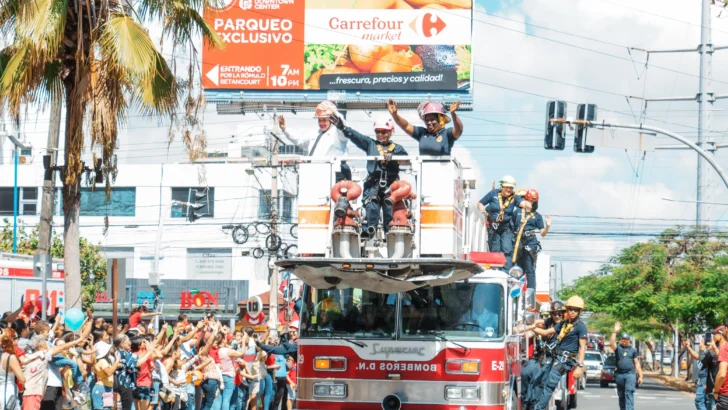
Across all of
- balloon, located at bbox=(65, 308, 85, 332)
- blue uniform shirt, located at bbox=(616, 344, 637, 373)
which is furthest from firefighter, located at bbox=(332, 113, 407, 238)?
blue uniform shirt, located at bbox=(616, 344, 637, 373)

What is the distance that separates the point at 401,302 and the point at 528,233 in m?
5.17

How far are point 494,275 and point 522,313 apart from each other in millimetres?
1888

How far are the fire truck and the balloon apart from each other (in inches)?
158

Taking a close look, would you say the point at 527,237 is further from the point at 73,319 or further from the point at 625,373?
the point at 73,319

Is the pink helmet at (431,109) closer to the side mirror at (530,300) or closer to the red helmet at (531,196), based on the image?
the side mirror at (530,300)

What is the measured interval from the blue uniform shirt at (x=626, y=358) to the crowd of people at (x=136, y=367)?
6035 millimetres

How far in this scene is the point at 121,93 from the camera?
51.9 feet

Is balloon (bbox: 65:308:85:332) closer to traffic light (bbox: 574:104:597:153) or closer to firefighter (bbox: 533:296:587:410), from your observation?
firefighter (bbox: 533:296:587:410)

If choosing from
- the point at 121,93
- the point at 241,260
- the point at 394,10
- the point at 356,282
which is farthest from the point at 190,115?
the point at 241,260

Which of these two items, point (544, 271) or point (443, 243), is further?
point (544, 271)

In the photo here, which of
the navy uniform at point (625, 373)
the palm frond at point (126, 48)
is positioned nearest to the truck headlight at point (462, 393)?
the palm frond at point (126, 48)

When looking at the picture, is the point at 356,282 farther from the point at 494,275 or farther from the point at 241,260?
the point at 241,260

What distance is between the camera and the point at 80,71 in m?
15.5

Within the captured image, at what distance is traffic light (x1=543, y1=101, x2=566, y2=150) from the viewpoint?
24003 mm
